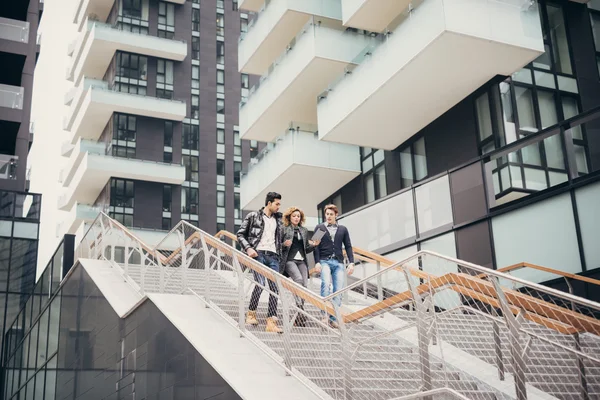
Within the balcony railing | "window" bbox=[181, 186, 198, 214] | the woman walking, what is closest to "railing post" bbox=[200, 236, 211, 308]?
the woman walking

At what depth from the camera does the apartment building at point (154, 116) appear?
45250 millimetres

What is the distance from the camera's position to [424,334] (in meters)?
7.15

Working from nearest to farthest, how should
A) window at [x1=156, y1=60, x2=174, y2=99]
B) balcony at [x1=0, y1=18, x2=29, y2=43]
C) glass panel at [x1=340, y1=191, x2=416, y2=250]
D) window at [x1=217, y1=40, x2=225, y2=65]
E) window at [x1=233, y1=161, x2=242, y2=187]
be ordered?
glass panel at [x1=340, y1=191, x2=416, y2=250], balcony at [x1=0, y1=18, x2=29, y2=43], window at [x1=156, y1=60, x2=174, y2=99], window at [x1=233, y1=161, x2=242, y2=187], window at [x1=217, y1=40, x2=225, y2=65]

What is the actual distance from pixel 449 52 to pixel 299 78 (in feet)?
25.0

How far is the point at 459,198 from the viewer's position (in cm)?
1593

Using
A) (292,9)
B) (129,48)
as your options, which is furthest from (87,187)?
(292,9)

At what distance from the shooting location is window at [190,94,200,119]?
179 feet

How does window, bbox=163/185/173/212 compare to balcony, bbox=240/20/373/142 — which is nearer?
balcony, bbox=240/20/373/142

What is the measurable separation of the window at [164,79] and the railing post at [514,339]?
46.3 meters

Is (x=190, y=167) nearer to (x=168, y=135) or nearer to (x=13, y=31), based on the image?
(x=168, y=135)

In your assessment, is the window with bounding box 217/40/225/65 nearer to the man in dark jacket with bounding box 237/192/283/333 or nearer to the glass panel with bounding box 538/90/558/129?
the glass panel with bounding box 538/90/558/129

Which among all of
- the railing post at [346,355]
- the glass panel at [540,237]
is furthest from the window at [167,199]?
the railing post at [346,355]

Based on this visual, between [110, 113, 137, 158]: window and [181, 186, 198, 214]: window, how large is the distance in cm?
550

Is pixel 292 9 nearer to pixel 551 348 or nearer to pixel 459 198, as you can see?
pixel 459 198
